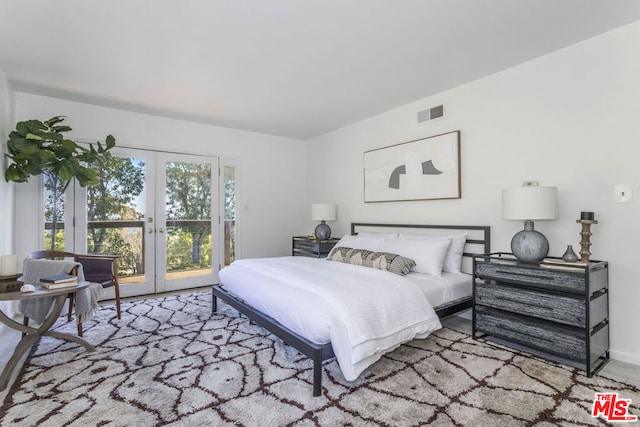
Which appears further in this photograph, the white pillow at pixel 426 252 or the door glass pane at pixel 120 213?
the door glass pane at pixel 120 213

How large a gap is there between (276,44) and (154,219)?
3.11 meters

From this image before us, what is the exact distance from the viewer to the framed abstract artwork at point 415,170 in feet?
11.8

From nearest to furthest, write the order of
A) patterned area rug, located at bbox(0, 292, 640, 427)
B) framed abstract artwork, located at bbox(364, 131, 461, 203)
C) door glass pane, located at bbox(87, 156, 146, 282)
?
patterned area rug, located at bbox(0, 292, 640, 427)
framed abstract artwork, located at bbox(364, 131, 461, 203)
door glass pane, located at bbox(87, 156, 146, 282)

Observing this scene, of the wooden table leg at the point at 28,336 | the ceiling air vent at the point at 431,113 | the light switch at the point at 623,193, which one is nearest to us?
the wooden table leg at the point at 28,336

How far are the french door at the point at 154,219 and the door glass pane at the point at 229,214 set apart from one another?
0.13m

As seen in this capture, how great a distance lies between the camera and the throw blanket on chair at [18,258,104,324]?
2.77 meters

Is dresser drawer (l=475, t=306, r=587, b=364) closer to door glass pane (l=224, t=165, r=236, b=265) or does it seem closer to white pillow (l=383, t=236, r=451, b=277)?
white pillow (l=383, t=236, r=451, b=277)

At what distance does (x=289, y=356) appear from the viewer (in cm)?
252

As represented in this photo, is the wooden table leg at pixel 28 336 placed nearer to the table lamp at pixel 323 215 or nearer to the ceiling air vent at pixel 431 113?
the table lamp at pixel 323 215

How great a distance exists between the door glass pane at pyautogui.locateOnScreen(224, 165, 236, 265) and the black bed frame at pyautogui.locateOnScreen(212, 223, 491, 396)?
1.67m

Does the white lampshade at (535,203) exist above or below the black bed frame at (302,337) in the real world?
above

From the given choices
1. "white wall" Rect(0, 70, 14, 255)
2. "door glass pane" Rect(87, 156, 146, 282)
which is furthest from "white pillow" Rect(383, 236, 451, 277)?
"white wall" Rect(0, 70, 14, 255)

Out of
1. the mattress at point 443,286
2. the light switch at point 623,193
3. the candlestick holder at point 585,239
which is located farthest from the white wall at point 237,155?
the light switch at point 623,193

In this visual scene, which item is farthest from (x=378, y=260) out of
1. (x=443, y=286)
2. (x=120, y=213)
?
(x=120, y=213)
